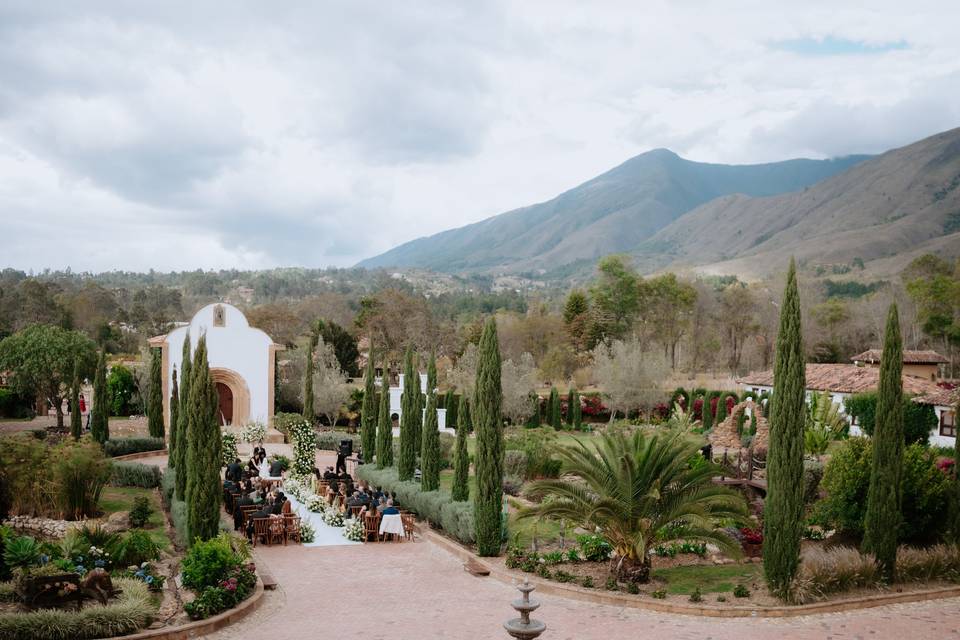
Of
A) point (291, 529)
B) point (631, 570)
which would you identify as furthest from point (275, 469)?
point (631, 570)

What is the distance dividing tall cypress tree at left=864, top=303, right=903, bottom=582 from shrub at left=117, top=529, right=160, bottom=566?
11.1 metres

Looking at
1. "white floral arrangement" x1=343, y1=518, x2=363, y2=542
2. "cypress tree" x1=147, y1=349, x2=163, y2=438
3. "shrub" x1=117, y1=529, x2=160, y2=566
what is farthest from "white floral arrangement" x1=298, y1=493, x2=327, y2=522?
"cypress tree" x1=147, y1=349, x2=163, y2=438

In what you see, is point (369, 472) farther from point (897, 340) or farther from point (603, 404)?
point (603, 404)

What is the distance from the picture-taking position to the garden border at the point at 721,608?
426 inches

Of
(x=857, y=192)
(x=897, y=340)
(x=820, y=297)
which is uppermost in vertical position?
(x=857, y=192)

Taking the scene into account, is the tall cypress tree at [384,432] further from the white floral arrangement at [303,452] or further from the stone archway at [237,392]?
the stone archway at [237,392]

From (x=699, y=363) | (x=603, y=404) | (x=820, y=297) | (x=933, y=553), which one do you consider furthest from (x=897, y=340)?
(x=820, y=297)

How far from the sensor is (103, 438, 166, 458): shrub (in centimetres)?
2678

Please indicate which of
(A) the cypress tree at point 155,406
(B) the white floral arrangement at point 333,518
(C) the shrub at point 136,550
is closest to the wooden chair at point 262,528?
(B) the white floral arrangement at point 333,518

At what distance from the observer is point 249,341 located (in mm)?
33062

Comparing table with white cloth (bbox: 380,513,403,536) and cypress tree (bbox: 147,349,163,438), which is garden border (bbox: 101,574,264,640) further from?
cypress tree (bbox: 147,349,163,438)

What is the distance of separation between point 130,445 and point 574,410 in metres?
21.8

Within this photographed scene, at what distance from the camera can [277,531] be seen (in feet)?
51.6

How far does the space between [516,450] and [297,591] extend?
12.4 meters
